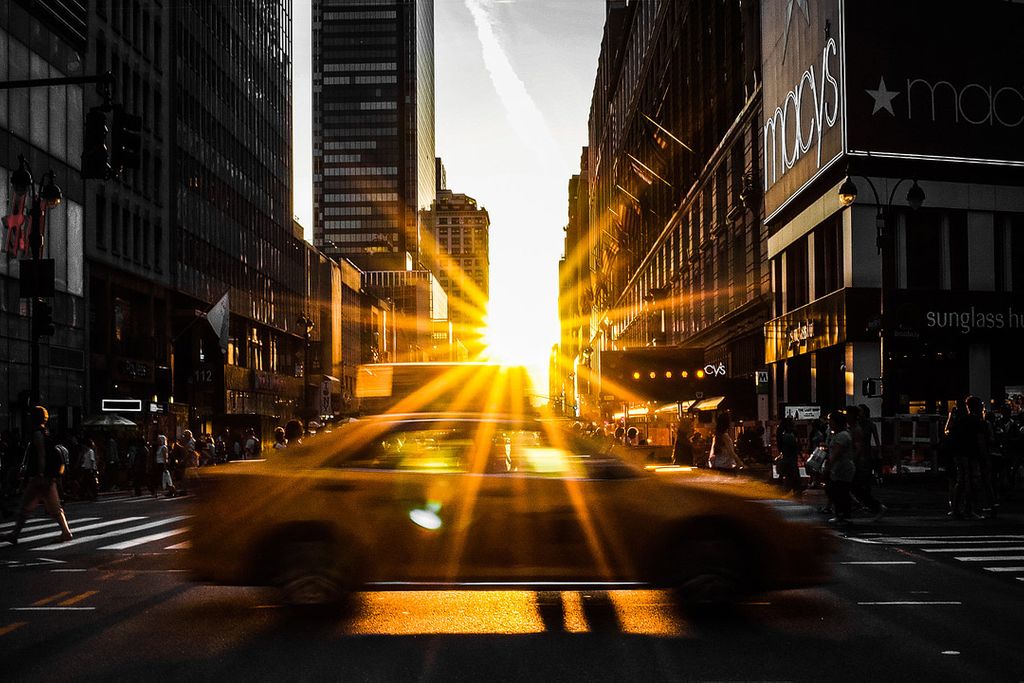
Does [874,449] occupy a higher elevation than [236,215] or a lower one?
lower

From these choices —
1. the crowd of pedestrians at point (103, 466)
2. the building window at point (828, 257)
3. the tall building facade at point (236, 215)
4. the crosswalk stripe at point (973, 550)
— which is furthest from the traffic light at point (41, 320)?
the tall building facade at point (236, 215)

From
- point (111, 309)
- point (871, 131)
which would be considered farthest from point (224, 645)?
point (111, 309)

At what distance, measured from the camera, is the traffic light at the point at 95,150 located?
14.3 meters

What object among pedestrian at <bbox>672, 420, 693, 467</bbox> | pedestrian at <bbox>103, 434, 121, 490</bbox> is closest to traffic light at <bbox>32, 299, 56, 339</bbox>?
pedestrian at <bbox>103, 434, 121, 490</bbox>

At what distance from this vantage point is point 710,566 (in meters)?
8.30

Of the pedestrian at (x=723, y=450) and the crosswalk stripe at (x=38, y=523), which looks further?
the crosswalk stripe at (x=38, y=523)

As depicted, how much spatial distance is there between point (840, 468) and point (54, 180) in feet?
94.8

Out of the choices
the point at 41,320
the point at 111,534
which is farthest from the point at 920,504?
the point at 41,320

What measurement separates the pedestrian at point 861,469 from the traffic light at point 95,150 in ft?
37.5

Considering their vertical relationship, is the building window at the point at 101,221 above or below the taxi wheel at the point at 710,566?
above

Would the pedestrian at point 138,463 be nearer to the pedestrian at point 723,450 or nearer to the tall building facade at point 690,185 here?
the pedestrian at point 723,450

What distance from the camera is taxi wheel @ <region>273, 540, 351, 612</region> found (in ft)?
27.3

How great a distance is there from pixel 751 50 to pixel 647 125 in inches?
781

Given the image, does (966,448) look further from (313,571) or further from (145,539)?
(145,539)
